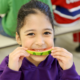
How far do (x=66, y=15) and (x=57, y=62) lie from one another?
0.97m

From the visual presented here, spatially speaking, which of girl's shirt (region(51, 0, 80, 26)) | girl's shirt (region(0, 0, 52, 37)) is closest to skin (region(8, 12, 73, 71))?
girl's shirt (region(0, 0, 52, 37))

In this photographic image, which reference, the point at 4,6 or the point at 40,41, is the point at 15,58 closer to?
the point at 40,41

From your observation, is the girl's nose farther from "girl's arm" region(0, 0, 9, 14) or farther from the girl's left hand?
"girl's arm" region(0, 0, 9, 14)

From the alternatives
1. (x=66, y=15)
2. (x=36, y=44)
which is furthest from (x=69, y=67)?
(x=66, y=15)

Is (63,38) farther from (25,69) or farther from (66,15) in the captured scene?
(25,69)

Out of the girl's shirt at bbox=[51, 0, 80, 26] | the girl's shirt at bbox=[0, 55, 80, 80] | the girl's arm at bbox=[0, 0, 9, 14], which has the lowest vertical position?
the girl's shirt at bbox=[0, 55, 80, 80]

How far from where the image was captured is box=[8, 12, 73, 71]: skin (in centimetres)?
76

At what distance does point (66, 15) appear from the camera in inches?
67.7

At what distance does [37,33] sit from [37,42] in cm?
6

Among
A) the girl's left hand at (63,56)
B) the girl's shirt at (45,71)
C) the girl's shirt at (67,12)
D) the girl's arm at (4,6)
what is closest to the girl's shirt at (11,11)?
the girl's arm at (4,6)

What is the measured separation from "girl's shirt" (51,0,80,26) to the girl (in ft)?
2.80

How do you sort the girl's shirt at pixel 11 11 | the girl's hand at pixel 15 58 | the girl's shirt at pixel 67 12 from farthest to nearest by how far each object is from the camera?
the girl's shirt at pixel 67 12 → the girl's shirt at pixel 11 11 → the girl's hand at pixel 15 58

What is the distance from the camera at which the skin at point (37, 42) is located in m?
0.76

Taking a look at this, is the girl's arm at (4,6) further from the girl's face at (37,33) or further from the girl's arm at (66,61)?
the girl's arm at (66,61)
